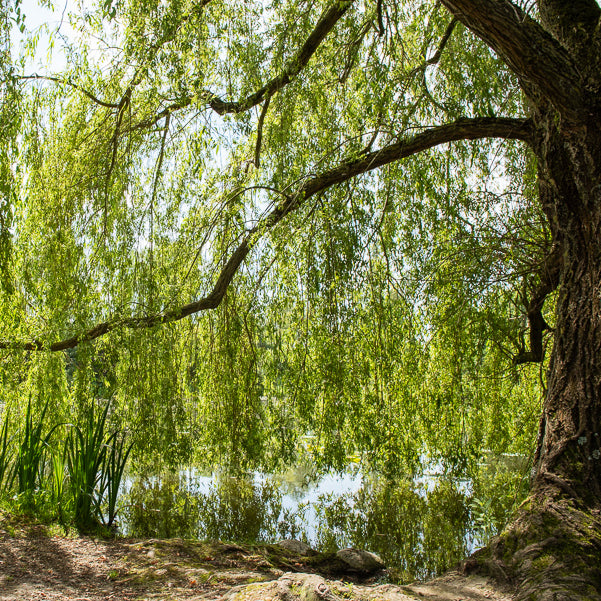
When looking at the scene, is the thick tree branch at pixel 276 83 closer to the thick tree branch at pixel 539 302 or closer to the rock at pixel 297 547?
the thick tree branch at pixel 539 302

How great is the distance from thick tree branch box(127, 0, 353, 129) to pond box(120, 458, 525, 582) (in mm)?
2528

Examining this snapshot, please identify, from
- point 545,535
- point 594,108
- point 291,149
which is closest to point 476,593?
point 545,535

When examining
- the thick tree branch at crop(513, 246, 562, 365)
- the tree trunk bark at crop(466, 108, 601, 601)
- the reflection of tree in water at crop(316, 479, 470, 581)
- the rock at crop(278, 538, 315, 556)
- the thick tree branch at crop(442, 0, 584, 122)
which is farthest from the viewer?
the reflection of tree in water at crop(316, 479, 470, 581)

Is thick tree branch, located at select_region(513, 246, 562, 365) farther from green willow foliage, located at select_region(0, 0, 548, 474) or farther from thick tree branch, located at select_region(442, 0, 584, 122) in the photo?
thick tree branch, located at select_region(442, 0, 584, 122)

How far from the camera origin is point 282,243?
3.36 m

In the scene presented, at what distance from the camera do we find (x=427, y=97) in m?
3.94

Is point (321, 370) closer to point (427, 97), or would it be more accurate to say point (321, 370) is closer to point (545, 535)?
point (545, 535)

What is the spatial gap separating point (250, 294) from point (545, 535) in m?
2.28

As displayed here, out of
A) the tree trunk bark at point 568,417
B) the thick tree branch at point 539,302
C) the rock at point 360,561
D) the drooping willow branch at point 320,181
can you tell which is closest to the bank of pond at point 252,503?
the rock at point 360,561

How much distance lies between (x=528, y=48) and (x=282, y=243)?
5.17 ft

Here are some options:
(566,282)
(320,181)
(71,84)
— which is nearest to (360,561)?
(566,282)

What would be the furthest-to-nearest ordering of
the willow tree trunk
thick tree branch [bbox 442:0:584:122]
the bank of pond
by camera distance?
the bank of pond, thick tree branch [bbox 442:0:584:122], the willow tree trunk

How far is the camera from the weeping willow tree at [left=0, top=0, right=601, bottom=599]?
3531 mm

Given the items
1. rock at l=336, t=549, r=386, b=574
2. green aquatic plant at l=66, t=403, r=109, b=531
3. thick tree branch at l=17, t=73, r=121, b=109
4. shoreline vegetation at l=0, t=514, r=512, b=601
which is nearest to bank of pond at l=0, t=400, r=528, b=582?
green aquatic plant at l=66, t=403, r=109, b=531
